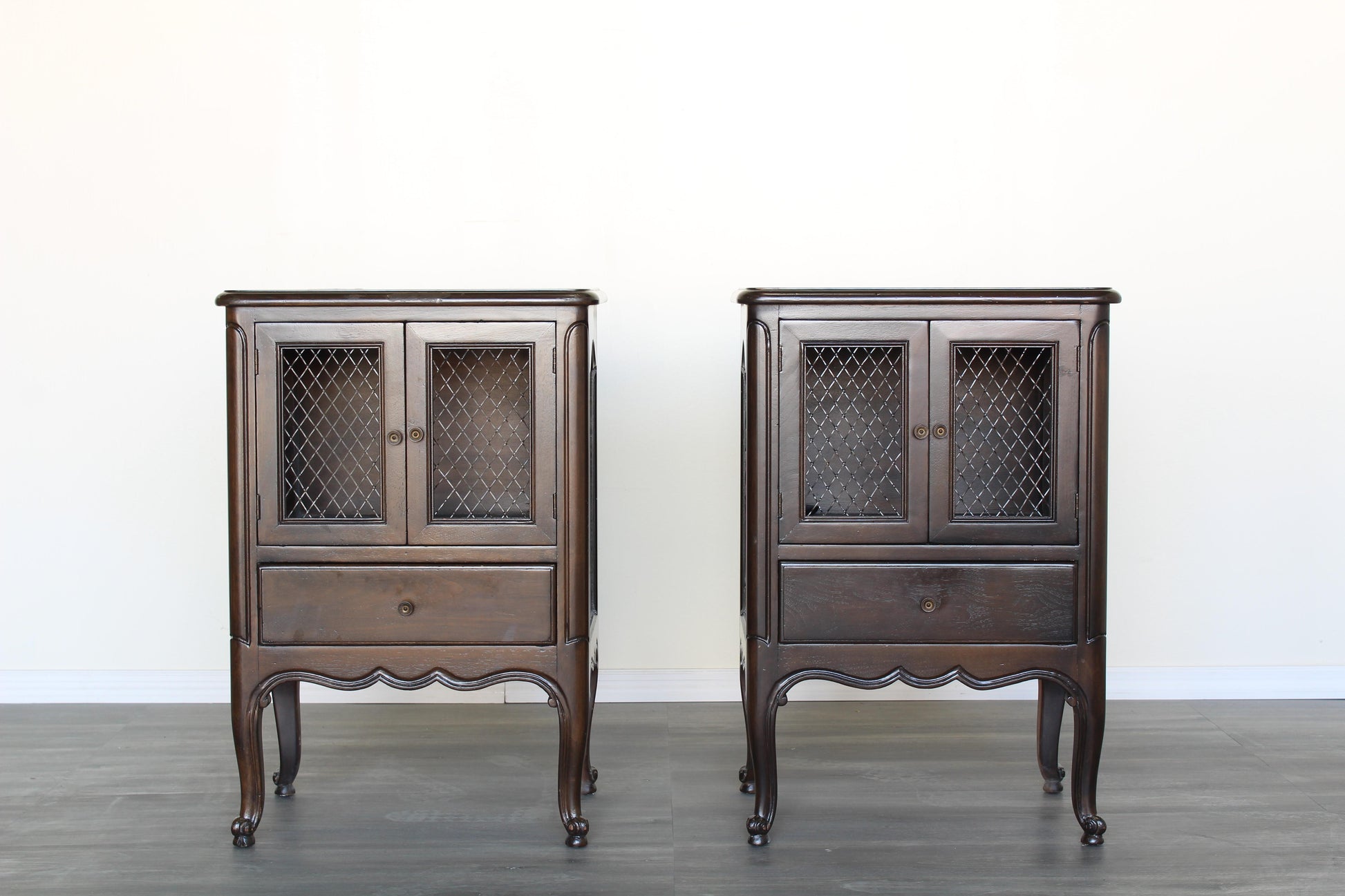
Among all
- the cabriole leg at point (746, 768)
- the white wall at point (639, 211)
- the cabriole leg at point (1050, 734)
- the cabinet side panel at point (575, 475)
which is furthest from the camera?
the white wall at point (639, 211)

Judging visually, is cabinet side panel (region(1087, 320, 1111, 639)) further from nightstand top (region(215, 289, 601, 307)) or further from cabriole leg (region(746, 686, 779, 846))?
nightstand top (region(215, 289, 601, 307))

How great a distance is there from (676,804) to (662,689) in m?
0.66

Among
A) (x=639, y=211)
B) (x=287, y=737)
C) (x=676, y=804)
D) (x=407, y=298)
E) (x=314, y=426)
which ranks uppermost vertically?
(x=639, y=211)

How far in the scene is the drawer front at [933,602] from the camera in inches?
75.7

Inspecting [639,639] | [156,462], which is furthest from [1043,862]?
[156,462]

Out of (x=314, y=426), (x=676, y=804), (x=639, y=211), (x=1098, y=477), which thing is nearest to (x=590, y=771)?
(x=676, y=804)

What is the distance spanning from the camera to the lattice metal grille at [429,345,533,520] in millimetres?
2035

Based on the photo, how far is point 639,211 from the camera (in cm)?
267

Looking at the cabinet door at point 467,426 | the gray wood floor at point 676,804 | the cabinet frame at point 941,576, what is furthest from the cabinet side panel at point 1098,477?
the cabinet door at point 467,426

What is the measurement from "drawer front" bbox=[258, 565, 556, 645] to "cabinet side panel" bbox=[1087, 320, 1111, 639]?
98 centimetres

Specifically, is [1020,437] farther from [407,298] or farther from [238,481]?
[238,481]

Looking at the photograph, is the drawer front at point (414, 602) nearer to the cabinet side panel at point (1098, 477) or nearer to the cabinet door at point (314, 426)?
the cabinet door at point (314, 426)

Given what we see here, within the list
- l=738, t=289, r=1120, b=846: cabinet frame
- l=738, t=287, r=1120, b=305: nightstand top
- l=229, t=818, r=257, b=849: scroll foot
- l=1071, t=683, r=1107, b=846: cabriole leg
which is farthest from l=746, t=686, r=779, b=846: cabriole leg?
l=229, t=818, r=257, b=849: scroll foot

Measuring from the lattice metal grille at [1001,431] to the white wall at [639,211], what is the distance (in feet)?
2.17
